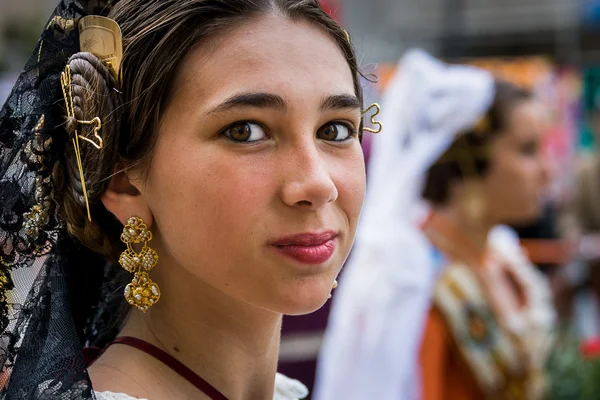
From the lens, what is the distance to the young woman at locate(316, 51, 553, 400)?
3223mm

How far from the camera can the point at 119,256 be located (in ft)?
4.28

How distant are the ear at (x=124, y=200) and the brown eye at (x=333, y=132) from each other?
0.27m

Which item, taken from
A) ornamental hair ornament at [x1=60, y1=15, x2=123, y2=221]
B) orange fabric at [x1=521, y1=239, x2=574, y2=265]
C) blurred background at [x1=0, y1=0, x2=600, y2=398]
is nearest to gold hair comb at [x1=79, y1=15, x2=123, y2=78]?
ornamental hair ornament at [x1=60, y1=15, x2=123, y2=221]

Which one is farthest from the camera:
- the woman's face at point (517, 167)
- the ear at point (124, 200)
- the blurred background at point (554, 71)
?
the blurred background at point (554, 71)

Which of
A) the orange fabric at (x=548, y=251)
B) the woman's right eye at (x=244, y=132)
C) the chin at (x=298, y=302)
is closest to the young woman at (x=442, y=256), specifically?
the chin at (x=298, y=302)

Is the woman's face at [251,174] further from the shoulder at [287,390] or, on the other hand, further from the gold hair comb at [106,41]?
the shoulder at [287,390]

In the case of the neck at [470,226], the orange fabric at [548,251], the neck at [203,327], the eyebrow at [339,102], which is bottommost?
the neck at [203,327]

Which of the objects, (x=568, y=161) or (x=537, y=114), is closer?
(x=537, y=114)

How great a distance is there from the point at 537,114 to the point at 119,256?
102 inches

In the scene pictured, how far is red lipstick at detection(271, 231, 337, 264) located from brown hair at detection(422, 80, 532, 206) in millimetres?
2478

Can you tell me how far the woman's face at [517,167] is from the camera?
347cm

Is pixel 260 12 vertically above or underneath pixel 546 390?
underneath

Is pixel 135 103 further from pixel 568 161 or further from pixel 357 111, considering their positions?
pixel 568 161


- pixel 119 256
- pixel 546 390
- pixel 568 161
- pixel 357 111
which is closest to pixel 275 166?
pixel 357 111
